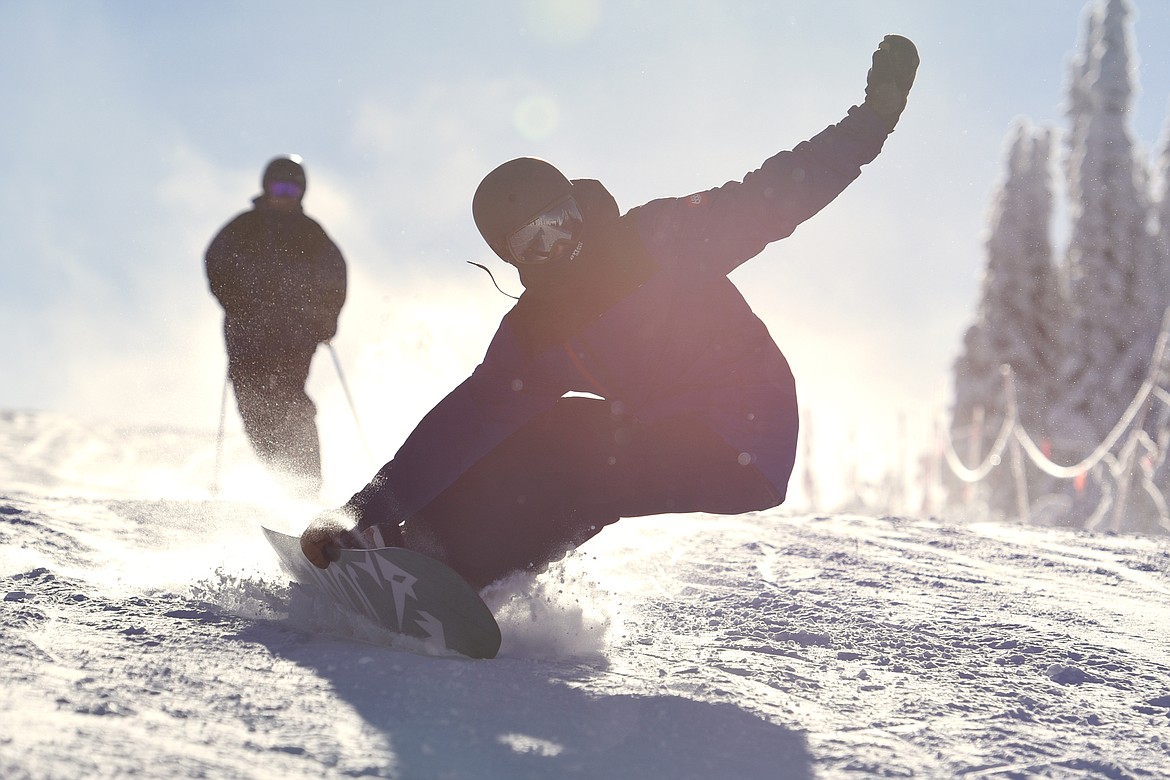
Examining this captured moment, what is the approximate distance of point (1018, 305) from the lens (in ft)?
78.3

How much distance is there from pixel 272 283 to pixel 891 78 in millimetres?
4181

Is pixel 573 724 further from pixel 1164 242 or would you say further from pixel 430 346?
pixel 1164 242

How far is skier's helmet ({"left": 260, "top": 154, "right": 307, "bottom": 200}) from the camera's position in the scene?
6.02 metres

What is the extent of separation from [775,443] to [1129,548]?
3.70 m

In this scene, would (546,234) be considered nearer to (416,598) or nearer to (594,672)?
(416,598)

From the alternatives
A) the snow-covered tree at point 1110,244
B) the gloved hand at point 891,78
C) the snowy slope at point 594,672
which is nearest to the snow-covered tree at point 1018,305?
the snow-covered tree at point 1110,244

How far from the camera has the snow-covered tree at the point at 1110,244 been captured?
2136 cm

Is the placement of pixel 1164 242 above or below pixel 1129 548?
above

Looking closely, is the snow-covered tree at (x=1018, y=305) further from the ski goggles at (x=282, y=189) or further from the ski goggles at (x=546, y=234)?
the ski goggles at (x=546, y=234)

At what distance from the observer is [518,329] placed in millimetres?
2459

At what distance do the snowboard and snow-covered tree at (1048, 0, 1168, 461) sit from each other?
22.6m

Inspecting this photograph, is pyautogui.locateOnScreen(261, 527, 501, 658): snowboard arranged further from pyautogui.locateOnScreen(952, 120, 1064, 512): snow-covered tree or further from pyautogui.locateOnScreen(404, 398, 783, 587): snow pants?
pyautogui.locateOnScreen(952, 120, 1064, 512): snow-covered tree

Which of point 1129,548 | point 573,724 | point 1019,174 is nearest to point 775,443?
point 573,724

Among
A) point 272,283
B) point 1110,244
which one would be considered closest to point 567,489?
point 272,283
